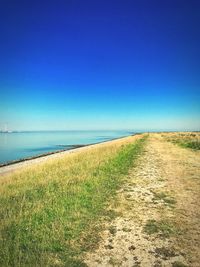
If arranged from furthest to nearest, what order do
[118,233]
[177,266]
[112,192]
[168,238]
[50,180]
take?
[50,180] → [112,192] → [118,233] → [168,238] → [177,266]

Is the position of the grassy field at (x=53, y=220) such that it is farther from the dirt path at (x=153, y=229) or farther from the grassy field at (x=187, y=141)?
the grassy field at (x=187, y=141)

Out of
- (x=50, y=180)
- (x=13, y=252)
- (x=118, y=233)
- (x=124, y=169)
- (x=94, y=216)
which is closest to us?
(x=13, y=252)

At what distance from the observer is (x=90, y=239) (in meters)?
6.65

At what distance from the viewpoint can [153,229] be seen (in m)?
7.25

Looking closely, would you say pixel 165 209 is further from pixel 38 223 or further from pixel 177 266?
pixel 38 223

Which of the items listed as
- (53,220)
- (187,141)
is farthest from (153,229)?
(187,141)

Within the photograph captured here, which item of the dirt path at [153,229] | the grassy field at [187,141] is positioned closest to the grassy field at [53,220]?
the dirt path at [153,229]

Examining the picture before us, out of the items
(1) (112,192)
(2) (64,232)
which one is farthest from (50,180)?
(2) (64,232)

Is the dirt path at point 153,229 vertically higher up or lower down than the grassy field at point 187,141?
lower down

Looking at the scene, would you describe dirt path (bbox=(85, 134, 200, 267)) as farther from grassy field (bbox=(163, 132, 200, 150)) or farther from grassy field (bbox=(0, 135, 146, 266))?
grassy field (bbox=(163, 132, 200, 150))

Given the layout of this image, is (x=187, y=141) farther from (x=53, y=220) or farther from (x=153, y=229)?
(x=53, y=220)

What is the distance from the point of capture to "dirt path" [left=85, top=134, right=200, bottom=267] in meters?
5.71

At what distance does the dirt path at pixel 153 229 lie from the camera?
571 centimetres

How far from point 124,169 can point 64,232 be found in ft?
34.5
